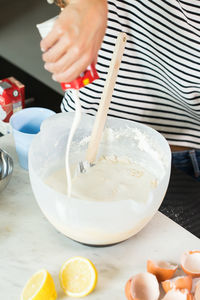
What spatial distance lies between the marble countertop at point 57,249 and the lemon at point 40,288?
2cm

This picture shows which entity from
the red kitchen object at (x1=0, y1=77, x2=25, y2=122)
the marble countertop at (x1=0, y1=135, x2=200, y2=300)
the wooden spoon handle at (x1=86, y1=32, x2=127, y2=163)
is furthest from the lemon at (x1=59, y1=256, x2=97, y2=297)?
the red kitchen object at (x1=0, y1=77, x2=25, y2=122)

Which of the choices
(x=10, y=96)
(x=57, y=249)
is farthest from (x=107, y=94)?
(x=10, y=96)

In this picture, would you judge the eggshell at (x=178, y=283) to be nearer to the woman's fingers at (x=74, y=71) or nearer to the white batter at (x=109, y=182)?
the white batter at (x=109, y=182)

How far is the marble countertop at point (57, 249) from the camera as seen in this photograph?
0.89 meters

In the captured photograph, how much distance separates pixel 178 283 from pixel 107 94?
1.50 feet

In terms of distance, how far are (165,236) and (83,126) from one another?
358 mm

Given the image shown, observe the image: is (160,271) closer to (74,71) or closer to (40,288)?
(40,288)

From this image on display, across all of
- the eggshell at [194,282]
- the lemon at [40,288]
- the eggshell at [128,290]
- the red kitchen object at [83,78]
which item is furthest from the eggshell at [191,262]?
the red kitchen object at [83,78]

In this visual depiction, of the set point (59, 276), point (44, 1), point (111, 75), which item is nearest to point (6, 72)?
point (44, 1)

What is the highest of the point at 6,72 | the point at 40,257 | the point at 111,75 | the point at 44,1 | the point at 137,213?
the point at 111,75

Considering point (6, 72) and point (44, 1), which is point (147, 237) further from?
point (44, 1)

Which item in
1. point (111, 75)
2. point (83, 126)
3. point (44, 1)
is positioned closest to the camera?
point (111, 75)

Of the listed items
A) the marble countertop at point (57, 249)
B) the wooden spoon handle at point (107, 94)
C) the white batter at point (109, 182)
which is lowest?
the marble countertop at point (57, 249)

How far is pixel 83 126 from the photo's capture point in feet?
3.68
